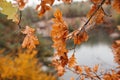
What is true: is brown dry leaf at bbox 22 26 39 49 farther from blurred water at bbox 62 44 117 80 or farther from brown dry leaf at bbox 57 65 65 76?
blurred water at bbox 62 44 117 80

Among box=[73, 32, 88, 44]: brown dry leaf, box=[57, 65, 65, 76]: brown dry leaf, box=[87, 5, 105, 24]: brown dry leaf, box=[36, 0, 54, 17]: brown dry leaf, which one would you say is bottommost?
box=[57, 65, 65, 76]: brown dry leaf

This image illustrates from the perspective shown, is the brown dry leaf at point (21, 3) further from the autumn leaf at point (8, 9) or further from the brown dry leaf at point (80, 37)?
the brown dry leaf at point (80, 37)

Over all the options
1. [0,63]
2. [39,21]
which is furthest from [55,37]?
[39,21]

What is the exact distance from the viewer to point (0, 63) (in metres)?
3.88

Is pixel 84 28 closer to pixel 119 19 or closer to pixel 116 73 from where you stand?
pixel 116 73

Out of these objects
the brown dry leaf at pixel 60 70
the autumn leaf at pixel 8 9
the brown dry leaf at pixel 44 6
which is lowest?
the brown dry leaf at pixel 60 70

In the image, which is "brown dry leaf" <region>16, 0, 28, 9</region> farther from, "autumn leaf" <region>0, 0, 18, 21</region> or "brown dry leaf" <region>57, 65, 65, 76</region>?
"brown dry leaf" <region>57, 65, 65, 76</region>

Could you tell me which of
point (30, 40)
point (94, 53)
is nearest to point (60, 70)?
point (30, 40)

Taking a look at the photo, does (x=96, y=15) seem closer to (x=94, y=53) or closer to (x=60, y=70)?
(x=60, y=70)

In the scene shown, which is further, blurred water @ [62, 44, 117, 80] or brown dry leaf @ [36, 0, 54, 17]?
blurred water @ [62, 44, 117, 80]

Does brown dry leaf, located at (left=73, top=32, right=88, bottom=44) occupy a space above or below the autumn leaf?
below

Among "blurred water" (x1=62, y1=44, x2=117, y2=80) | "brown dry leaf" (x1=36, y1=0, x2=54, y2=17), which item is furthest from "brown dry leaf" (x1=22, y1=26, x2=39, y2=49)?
"blurred water" (x1=62, y1=44, x2=117, y2=80)

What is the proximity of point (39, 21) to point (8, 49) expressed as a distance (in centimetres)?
959

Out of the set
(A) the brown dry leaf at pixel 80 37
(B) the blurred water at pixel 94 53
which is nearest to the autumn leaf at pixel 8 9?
(A) the brown dry leaf at pixel 80 37
